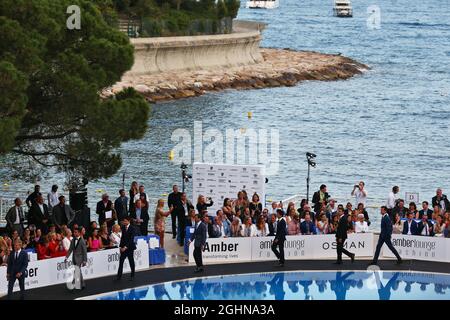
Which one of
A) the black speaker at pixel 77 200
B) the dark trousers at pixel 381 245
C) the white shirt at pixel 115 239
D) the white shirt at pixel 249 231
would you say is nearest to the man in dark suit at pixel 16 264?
the white shirt at pixel 115 239

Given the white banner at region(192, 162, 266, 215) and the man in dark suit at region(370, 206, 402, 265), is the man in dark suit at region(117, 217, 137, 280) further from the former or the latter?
the white banner at region(192, 162, 266, 215)

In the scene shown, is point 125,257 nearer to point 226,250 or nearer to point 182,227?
point 226,250

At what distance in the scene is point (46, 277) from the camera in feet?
85.9

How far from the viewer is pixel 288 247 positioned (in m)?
29.3

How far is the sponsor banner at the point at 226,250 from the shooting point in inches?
1136

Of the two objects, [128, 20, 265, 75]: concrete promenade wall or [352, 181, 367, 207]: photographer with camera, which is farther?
[128, 20, 265, 75]: concrete promenade wall

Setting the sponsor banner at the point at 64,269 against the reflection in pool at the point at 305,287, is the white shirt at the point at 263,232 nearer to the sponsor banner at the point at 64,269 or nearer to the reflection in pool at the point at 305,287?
the reflection in pool at the point at 305,287

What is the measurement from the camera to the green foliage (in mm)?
28531

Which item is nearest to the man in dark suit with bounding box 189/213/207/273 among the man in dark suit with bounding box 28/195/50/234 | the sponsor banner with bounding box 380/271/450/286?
the man in dark suit with bounding box 28/195/50/234

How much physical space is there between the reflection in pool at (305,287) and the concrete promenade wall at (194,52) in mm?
53398

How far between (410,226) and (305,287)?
400cm

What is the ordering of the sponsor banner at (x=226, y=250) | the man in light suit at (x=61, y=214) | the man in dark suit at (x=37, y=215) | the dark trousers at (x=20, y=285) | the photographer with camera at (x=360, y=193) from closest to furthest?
1. the dark trousers at (x=20, y=285)
2. the sponsor banner at (x=226, y=250)
3. the man in dark suit at (x=37, y=215)
4. the man in light suit at (x=61, y=214)
5. the photographer with camera at (x=360, y=193)

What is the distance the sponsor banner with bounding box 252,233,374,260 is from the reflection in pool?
1213mm

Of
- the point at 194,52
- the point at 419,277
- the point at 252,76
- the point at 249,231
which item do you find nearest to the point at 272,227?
the point at 249,231
